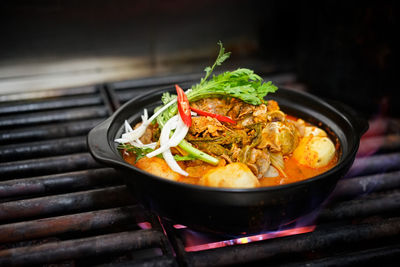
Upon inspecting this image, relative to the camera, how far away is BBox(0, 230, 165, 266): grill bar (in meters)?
1.86

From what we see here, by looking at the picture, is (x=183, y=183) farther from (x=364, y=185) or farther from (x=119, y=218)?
(x=364, y=185)

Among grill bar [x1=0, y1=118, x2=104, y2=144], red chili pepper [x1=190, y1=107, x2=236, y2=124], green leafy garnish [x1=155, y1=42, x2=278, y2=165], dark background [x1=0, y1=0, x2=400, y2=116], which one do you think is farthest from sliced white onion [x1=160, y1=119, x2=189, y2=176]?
dark background [x1=0, y1=0, x2=400, y2=116]

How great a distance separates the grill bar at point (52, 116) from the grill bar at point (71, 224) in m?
1.32

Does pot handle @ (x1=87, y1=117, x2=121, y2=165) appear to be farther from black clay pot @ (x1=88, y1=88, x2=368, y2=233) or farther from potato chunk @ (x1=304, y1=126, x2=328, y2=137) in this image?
potato chunk @ (x1=304, y1=126, x2=328, y2=137)

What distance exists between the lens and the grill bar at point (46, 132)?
2986 millimetres

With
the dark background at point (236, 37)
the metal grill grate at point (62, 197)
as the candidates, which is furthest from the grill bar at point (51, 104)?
the dark background at point (236, 37)

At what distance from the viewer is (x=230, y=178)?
5.83 feet

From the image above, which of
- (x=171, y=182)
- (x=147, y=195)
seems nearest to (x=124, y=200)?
(x=147, y=195)

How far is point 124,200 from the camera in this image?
229cm

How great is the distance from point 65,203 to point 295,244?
4.63 feet

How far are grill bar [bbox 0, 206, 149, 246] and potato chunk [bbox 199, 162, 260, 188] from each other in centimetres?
58

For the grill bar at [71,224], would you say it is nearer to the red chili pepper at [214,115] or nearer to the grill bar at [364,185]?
the red chili pepper at [214,115]

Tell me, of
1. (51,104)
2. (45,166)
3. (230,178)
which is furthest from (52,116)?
(230,178)

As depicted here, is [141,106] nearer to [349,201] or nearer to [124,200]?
[124,200]
